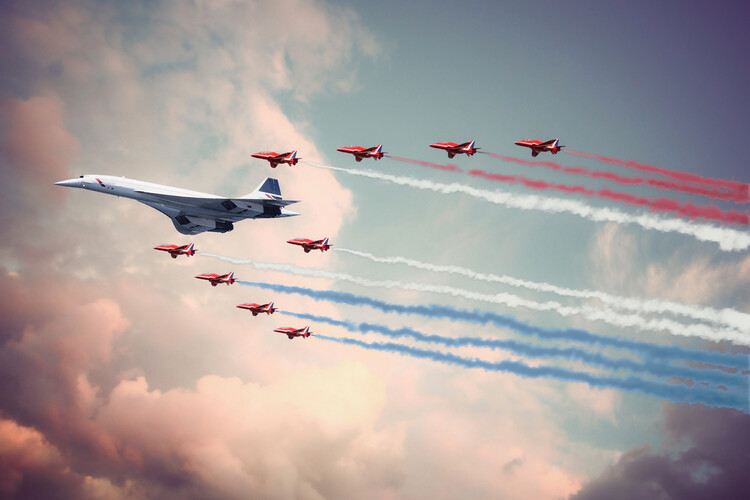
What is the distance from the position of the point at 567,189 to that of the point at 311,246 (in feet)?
119

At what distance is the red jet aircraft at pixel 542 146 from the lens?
226ft

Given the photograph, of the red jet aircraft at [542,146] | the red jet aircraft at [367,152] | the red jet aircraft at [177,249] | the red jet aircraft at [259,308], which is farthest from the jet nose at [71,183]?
the red jet aircraft at [542,146]

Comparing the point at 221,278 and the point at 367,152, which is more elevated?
the point at 367,152

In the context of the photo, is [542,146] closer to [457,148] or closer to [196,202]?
[457,148]

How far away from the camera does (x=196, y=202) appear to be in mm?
88500

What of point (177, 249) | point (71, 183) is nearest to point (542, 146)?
point (177, 249)

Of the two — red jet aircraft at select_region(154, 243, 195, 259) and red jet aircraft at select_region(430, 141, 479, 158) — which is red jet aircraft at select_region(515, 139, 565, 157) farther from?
red jet aircraft at select_region(154, 243, 195, 259)

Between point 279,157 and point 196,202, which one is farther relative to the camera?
point 196,202

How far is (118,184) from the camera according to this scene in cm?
9112

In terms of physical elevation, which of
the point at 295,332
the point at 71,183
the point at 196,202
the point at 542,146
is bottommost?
the point at 295,332

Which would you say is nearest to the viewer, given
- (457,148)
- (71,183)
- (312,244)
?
(457,148)

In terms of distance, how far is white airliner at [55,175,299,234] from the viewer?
8631 cm

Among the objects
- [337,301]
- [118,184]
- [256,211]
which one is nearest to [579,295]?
[337,301]

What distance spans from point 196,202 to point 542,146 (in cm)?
5065
